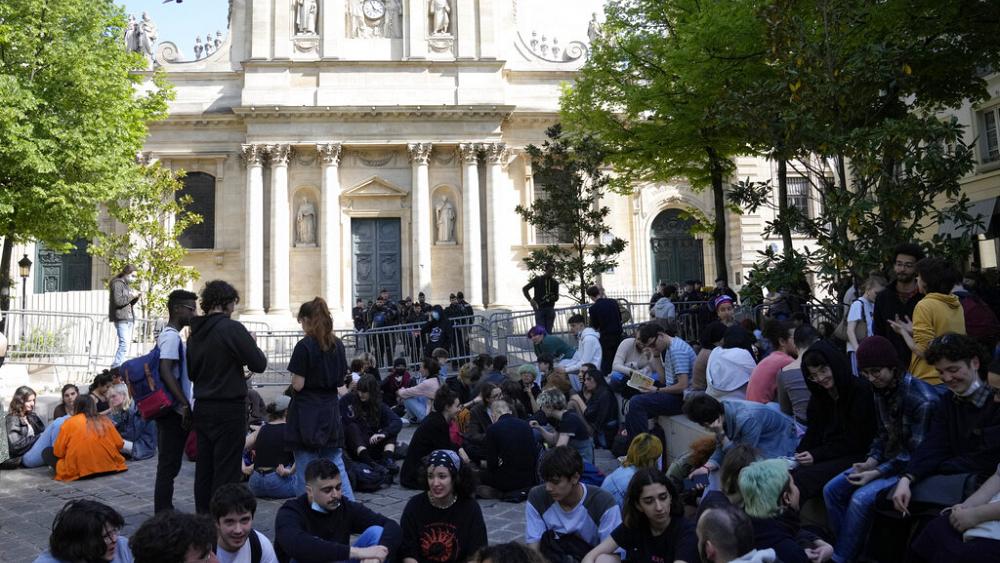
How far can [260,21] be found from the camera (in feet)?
91.6

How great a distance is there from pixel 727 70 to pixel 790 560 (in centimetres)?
1276

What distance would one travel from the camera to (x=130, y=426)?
438 inches

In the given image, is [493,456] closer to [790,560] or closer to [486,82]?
[790,560]

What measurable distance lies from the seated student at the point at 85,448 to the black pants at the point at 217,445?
4322 mm

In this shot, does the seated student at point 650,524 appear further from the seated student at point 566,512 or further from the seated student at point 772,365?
the seated student at point 772,365

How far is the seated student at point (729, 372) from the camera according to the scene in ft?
26.3

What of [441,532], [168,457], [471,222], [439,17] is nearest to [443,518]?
[441,532]

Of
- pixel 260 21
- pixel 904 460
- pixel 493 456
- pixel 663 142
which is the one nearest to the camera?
pixel 904 460

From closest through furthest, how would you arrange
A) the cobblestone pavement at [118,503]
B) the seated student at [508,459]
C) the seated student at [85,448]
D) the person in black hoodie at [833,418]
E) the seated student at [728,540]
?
the seated student at [728,540] < the person in black hoodie at [833,418] < the cobblestone pavement at [118,503] < the seated student at [508,459] < the seated student at [85,448]

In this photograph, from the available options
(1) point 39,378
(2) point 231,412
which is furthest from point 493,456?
(1) point 39,378

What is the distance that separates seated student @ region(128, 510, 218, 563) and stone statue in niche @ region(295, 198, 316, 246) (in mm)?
24462

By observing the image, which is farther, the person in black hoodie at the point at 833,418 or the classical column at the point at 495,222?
the classical column at the point at 495,222

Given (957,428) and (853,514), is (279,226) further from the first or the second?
(957,428)

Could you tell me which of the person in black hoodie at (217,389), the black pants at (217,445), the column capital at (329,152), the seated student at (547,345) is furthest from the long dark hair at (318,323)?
the column capital at (329,152)
